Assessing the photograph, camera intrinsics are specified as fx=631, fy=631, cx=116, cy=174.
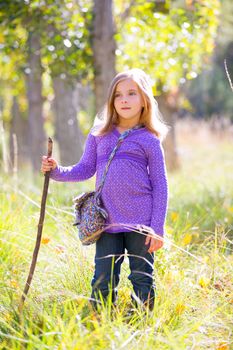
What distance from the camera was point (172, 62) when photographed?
750cm

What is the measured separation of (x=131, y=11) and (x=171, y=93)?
185 inches

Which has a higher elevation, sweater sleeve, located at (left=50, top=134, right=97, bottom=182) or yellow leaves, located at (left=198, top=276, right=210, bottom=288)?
sweater sleeve, located at (left=50, top=134, right=97, bottom=182)

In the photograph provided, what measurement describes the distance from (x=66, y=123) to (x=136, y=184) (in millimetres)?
5634

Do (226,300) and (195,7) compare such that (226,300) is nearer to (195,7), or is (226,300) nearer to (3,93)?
(195,7)

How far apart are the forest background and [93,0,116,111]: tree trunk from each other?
0.01 meters

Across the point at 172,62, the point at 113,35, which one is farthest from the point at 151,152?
the point at 172,62

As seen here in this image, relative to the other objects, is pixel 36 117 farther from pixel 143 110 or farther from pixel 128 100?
pixel 128 100

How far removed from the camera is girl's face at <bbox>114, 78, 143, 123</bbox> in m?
3.36

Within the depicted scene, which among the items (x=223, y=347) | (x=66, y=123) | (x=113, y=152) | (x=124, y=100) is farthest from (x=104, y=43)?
(x=223, y=347)

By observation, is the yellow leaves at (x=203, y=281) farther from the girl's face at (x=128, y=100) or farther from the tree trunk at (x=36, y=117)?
the tree trunk at (x=36, y=117)

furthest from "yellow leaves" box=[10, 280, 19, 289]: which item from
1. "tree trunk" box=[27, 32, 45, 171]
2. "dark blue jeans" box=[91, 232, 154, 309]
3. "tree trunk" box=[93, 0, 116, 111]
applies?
"tree trunk" box=[27, 32, 45, 171]

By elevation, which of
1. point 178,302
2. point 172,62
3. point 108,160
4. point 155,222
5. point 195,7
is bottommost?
point 178,302

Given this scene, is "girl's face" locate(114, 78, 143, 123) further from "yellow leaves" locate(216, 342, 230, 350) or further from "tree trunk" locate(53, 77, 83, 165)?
"tree trunk" locate(53, 77, 83, 165)

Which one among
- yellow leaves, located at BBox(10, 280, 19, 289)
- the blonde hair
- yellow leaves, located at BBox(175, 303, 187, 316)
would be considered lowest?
yellow leaves, located at BBox(175, 303, 187, 316)
